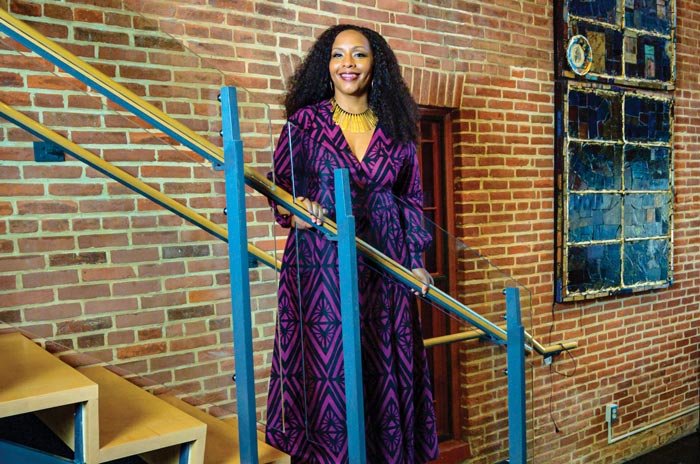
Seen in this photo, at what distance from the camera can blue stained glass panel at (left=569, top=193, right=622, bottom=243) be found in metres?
4.17

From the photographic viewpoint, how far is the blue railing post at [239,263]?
5.17 ft

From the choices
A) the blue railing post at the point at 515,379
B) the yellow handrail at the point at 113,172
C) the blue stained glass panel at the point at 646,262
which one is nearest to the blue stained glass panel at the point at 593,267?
the blue stained glass panel at the point at 646,262

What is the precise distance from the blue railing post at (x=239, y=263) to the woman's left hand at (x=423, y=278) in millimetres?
635

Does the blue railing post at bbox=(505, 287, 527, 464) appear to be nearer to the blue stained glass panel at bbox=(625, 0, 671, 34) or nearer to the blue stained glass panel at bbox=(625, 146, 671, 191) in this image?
the blue stained glass panel at bbox=(625, 146, 671, 191)

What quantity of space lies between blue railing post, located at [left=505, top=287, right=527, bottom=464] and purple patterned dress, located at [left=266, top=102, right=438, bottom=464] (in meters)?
0.34

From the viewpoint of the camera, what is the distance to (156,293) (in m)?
1.45

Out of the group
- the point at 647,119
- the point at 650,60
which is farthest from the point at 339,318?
the point at 650,60

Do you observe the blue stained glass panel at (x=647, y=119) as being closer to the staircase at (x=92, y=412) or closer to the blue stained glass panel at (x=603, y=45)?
the blue stained glass panel at (x=603, y=45)

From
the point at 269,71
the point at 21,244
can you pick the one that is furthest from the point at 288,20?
the point at 21,244

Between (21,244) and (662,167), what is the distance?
174 inches

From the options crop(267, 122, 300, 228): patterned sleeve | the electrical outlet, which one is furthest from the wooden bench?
the electrical outlet

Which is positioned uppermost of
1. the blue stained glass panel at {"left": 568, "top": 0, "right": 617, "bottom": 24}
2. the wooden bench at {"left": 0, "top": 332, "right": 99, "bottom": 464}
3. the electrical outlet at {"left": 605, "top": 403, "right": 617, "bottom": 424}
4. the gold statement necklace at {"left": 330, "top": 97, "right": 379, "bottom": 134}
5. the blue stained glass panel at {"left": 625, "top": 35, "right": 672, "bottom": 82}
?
the blue stained glass panel at {"left": 568, "top": 0, "right": 617, "bottom": 24}

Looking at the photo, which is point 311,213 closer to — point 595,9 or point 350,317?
point 350,317

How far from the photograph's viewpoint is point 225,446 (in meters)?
1.77
